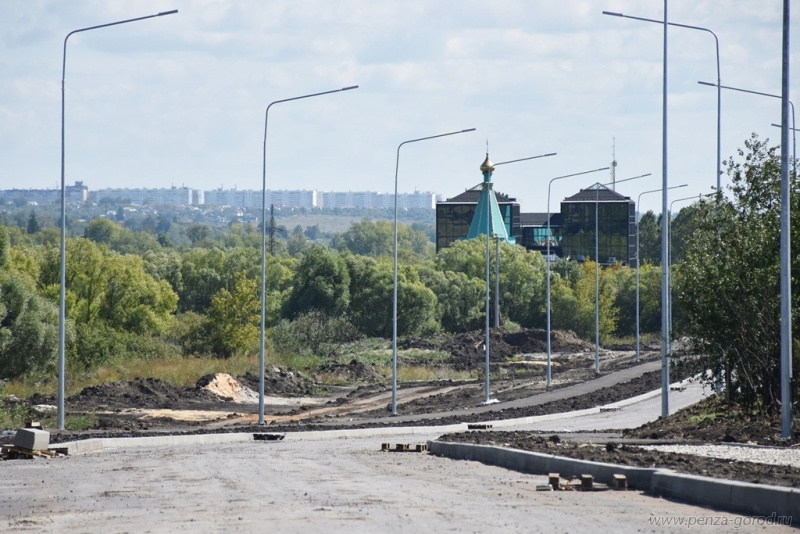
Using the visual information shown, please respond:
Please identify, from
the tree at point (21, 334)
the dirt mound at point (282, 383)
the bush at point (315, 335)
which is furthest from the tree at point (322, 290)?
the tree at point (21, 334)

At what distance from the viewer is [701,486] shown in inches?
592

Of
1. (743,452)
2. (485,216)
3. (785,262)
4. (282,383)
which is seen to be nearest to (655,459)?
(743,452)

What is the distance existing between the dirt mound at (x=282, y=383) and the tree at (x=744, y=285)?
29254mm

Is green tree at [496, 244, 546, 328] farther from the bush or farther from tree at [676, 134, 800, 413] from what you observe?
tree at [676, 134, 800, 413]

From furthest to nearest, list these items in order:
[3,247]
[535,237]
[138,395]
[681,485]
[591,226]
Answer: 1. [535,237]
2. [591,226]
3. [3,247]
4. [138,395]
5. [681,485]

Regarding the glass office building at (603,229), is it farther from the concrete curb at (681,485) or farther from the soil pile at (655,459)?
Result: the concrete curb at (681,485)

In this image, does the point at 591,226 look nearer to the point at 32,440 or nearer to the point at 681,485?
the point at 32,440

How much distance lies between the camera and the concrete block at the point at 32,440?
24.2m

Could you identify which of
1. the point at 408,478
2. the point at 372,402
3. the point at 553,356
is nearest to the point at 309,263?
the point at 553,356

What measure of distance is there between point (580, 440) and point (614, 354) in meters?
64.9

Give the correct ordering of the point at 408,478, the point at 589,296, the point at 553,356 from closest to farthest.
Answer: the point at 408,478 < the point at 553,356 < the point at 589,296

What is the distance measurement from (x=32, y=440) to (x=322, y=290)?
68607 millimetres

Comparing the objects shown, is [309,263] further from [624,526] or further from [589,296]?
[624,526]

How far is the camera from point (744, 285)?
28.4 m
